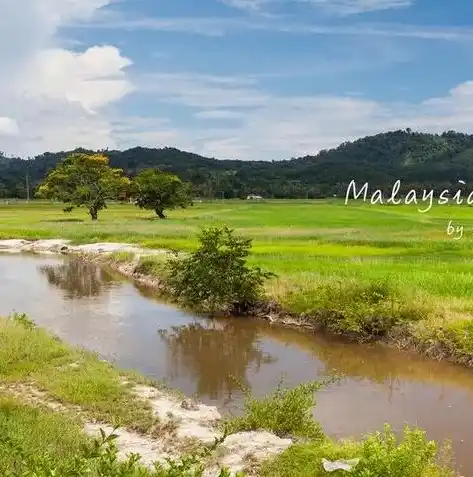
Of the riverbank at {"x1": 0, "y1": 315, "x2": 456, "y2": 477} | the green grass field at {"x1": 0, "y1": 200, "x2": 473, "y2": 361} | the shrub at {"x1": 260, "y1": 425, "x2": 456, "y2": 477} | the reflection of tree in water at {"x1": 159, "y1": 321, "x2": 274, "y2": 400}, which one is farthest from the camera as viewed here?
the green grass field at {"x1": 0, "y1": 200, "x2": 473, "y2": 361}

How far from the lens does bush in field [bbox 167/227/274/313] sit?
67.4 ft

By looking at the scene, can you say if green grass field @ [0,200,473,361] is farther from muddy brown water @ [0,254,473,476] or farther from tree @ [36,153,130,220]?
tree @ [36,153,130,220]

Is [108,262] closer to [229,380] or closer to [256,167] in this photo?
[229,380]

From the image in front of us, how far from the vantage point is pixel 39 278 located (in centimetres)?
3083

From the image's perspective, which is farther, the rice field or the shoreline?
the rice field

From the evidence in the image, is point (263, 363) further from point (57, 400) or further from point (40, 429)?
point (40, 429)

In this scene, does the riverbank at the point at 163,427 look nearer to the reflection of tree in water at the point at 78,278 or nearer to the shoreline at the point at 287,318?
the shoreline at the point at 287,318

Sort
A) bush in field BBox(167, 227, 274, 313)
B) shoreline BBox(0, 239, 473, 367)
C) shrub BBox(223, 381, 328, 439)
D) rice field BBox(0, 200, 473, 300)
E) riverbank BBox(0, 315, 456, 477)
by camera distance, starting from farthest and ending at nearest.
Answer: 1. rice field BBox(0, 200, 473, 300)
2. bush in field BBox(167, 227, 274, 313)
3. shoreline BBox(0, 239, 473, 367)
4. shrub BBox(223, 381, 328, 439)
5. riverbank BBox(0, 315, 456, 477)

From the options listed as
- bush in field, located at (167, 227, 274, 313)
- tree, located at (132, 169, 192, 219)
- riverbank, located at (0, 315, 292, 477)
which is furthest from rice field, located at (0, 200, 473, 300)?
riverbank, located at (0, 315, 292, 477)

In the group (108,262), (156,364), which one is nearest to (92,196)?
(108,262)

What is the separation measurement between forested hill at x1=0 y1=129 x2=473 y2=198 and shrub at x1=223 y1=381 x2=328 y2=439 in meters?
108

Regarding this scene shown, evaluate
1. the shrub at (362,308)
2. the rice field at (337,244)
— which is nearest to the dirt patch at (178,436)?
the shrub at (362,308)

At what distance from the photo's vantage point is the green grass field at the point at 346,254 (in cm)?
1755

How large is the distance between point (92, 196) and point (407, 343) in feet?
171
